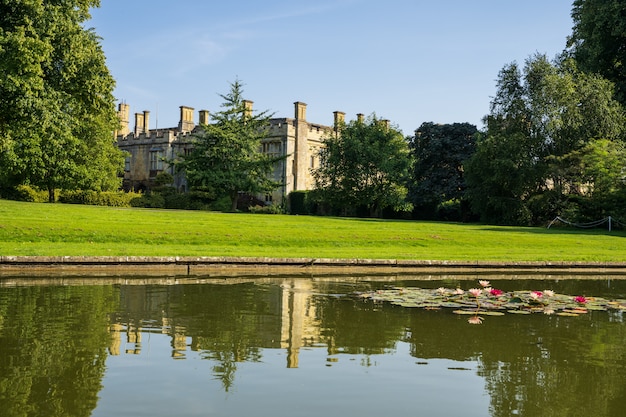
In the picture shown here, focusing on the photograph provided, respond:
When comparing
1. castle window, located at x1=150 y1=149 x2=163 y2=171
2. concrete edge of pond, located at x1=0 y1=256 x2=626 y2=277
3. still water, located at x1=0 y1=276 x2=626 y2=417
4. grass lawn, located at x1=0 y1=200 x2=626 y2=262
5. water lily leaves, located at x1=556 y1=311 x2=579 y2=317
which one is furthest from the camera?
castle window, located at x1=150 y1=149 x2=163 y2=171

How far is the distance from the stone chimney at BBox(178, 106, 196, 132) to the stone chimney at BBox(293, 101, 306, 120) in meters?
14.7

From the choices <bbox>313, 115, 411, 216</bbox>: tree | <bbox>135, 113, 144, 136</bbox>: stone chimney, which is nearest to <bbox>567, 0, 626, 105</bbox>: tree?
<bbox>313, 115, 411, 216</bbox>: tree

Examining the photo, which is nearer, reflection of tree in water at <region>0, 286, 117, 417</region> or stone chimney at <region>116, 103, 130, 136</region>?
reflection of tree in water at <region>0, 286, 117, 417</region>

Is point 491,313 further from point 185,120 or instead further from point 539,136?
point 185,120

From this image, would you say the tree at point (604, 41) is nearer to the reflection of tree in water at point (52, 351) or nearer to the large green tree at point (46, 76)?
the large green tree at point (46, 76)

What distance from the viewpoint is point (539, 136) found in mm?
42594

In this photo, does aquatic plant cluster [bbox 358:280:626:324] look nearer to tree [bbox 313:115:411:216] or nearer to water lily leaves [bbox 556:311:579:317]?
water lily leaves [bbox 556:311:579:317]

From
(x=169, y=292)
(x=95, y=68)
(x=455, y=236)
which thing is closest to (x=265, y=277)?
(x=169, y=292)

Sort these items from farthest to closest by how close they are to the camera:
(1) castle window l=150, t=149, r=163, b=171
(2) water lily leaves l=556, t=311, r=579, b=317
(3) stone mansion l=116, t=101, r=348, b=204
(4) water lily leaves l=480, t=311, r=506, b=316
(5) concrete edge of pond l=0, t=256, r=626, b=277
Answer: (1) castle window l=150, t=149, r=163, b=171 → (3) stone mansion l=116, t=101, r=348, b=204 → (5) concrete edge of pond l=0, t=256, r=626, b=277 → (2) water lily leaves l=556, t=311, r=579, b=317 → (4) water lily leaves l=480, t=311, r=506, b=316

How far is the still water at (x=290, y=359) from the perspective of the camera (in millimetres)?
4844

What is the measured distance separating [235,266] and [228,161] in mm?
34490

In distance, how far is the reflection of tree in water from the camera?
471cm

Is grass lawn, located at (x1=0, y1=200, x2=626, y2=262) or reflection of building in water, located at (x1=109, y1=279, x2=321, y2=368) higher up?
grass lawn, located at (x1=0, y1=200, x2=626, y2=262)

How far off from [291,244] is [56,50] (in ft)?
43.2
